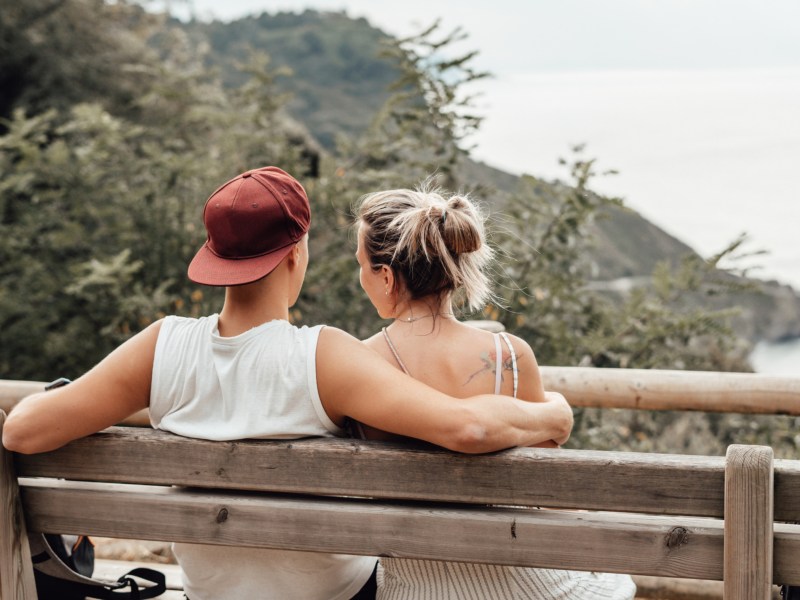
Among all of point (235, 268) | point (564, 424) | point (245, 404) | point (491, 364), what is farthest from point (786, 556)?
point (235, 268)

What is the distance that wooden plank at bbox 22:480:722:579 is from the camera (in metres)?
1.58

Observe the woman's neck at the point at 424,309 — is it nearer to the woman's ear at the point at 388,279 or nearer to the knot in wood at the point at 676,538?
the woman's ear at the point at 388,279

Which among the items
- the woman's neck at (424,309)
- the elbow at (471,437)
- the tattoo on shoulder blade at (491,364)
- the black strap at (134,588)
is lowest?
the black strap at (134,588)

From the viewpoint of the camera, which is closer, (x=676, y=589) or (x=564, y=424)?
(x=564, y=424)

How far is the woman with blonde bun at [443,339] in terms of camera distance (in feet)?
6.18

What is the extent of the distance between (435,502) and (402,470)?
0.40 ft

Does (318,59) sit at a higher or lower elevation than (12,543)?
higher

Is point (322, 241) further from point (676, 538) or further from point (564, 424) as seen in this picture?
point (676, 538)

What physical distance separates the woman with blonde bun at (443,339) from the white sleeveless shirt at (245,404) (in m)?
0.19

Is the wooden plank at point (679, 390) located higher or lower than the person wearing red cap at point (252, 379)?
lower

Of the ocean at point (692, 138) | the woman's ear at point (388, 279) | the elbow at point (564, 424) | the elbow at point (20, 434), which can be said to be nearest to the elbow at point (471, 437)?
the elbow at point (564, 424)

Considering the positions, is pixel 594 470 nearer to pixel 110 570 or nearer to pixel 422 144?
pixel 110 570

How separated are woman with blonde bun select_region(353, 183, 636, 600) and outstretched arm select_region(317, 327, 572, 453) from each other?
0.17 meters

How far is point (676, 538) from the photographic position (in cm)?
158
